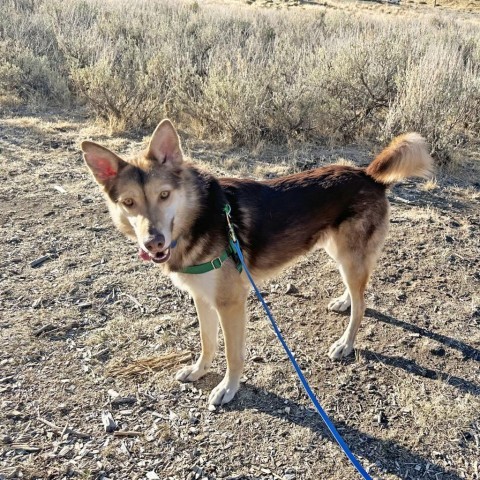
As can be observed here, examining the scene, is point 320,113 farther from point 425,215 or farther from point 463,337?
point 463,337

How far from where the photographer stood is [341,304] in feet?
13.4

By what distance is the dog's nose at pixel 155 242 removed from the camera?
2.63 metres

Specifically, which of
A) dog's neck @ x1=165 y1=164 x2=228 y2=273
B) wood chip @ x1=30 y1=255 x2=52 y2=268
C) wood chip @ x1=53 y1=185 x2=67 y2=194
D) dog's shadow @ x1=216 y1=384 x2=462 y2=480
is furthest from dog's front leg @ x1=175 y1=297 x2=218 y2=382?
wood chip @ x1=53 y1=185 x2=67 y2=194

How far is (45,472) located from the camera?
271 cm

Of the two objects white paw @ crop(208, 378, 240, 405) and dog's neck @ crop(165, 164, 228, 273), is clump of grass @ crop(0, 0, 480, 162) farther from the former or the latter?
white paw @ crop(208, 378, 240, 405)

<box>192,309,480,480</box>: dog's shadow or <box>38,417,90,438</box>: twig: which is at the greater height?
<box>38,417,90,438</box>: twig

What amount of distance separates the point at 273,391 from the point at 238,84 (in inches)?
217

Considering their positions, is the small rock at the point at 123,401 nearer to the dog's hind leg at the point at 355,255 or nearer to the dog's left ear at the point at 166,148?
the dog's hind leg at the point at 355,255

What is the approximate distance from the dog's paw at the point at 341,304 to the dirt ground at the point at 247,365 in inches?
3.1

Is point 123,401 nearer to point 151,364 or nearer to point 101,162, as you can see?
point 151,364

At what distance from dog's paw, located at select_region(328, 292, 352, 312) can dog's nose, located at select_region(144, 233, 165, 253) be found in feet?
6.53

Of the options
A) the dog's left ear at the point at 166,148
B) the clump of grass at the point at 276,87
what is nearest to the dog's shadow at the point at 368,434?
the dog's left ear at the point at 166,148

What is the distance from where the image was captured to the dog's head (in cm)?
275

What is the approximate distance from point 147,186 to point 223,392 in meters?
1.49
